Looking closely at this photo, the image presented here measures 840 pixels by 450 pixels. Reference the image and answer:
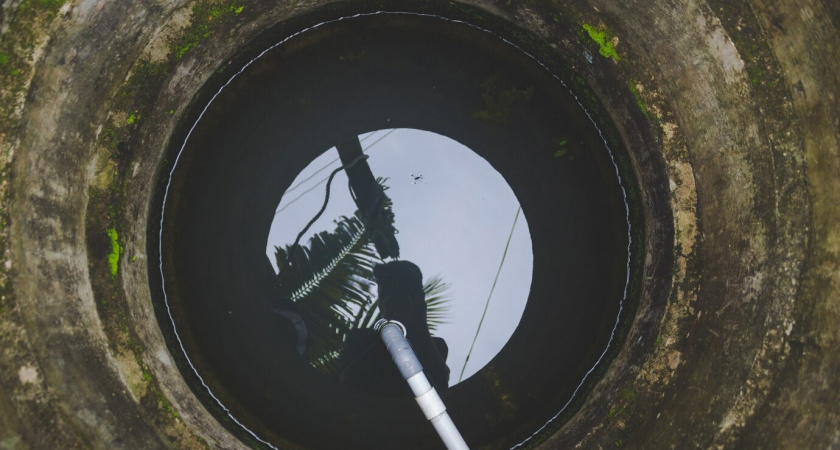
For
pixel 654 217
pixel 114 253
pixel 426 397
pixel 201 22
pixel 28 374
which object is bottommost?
pixel 426 397

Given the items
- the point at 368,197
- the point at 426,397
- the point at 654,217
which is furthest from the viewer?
the point at 368,197

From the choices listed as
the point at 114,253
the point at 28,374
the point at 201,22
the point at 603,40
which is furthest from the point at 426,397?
the point at 201,22

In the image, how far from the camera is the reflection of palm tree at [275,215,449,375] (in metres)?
3.76

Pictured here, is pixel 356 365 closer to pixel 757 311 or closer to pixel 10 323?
pixel 10 323

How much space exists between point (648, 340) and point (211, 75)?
3.93 metres

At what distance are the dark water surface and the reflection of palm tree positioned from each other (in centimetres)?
15

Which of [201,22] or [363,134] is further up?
[201,22]

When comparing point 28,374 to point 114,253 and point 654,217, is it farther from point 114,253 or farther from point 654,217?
point 654,217

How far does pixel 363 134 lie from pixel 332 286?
128 centimetres

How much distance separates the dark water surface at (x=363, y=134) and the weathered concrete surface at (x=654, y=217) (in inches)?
11.2

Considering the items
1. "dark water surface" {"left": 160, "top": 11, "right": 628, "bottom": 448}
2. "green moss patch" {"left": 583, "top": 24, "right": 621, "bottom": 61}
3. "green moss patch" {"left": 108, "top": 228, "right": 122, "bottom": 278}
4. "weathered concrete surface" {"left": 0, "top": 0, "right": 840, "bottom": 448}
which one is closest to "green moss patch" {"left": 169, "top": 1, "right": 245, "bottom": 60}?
"weathered concrete surface" {"left": 0, "top": 0, "right": 840, "bottom": 448}

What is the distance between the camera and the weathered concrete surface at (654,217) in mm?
3082

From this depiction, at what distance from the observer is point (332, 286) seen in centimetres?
386

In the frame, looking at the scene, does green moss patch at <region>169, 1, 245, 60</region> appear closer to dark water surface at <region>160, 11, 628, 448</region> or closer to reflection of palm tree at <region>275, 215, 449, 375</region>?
dark water surface at <region>160, 11, 628, 448</region>
